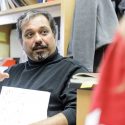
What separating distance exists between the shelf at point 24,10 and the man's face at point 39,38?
266mm

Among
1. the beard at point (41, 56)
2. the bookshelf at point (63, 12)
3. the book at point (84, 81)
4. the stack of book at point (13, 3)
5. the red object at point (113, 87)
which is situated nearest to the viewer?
the red object at point (113, 87)

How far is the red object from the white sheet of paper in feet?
2.84

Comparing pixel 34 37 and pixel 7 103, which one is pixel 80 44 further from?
pixel 7 103

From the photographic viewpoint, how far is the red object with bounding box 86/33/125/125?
0.28 m

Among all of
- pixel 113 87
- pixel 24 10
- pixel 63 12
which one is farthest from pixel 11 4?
pixel 113 87

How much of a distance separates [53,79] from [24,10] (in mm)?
706

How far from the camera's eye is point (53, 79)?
1.23 meters

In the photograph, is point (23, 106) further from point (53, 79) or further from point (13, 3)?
point (13, 3)

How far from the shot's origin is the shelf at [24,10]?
1.64m

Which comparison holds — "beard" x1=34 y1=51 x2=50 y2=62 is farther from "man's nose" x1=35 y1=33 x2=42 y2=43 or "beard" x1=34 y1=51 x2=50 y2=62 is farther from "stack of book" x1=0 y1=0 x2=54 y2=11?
"stack of book" x1=0 y1=0 x2=54 y2=11

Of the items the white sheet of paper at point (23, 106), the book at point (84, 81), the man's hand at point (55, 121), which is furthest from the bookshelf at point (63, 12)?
the book at point (84, 81)

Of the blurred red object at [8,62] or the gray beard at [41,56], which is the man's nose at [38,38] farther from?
the blurred red object at [8,62]

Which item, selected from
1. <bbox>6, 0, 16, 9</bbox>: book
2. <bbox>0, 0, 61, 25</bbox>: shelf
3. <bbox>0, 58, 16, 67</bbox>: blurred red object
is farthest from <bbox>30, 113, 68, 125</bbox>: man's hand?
<bbox>6, 0, 16, 9</bbox>: book

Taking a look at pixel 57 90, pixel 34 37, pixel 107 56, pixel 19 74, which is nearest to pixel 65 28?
pixel 34 37
